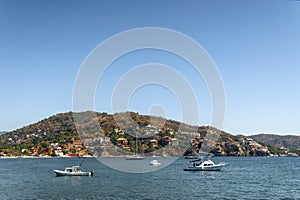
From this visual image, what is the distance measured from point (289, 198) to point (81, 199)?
1333cm

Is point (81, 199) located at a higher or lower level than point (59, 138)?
lower

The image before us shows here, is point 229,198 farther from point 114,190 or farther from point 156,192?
point 114,190

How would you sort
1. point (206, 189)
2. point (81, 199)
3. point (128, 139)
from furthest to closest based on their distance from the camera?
Answer: point (128, 139) → point (206, 189) → point (81, 199)

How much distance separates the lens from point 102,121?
11731 cm

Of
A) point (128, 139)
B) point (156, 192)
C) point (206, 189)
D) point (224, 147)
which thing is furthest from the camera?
point (224, 147)

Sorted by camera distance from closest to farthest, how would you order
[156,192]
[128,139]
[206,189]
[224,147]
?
[156,192]
[206,189]
[128,139]
[224,147]

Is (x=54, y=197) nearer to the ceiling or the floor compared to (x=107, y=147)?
nearer to the floor

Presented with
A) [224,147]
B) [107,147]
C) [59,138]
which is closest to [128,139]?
[107,147]

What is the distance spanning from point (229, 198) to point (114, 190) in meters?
8.34

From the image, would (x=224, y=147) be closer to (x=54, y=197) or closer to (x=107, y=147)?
(x=107, y=147)

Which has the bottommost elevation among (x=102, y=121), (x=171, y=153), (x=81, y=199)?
(x=81, y=199)

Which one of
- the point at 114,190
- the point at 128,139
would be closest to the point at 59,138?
the point at 128,139

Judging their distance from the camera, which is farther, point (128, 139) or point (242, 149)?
point (242, 149)

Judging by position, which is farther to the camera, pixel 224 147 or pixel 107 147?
pixel 224 147
